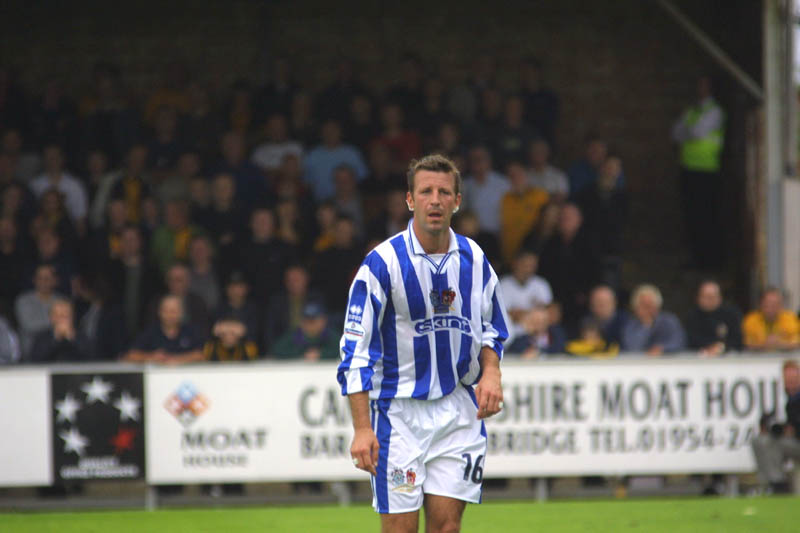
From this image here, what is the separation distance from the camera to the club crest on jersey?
4715 millimetres

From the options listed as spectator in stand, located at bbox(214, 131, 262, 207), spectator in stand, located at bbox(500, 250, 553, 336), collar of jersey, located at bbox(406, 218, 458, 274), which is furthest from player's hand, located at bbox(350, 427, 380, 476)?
spectator in stand, located at bbox(214, 131, 262, 207)

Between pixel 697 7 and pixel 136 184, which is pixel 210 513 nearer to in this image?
pixel 136 184

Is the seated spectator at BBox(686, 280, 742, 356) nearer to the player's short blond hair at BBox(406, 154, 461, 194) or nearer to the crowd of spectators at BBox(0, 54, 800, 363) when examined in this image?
the crowd of spectators at BBox(0, 54, 800, 363)

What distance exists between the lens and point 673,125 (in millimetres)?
15039

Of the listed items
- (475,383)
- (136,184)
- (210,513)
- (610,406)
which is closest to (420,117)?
(136,184)

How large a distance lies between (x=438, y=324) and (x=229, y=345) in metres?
5.86

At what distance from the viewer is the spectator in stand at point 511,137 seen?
42.0 ft

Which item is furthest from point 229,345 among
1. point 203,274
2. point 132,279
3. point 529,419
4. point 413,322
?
point 413,322

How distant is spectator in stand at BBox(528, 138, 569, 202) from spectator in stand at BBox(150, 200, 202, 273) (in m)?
3.51

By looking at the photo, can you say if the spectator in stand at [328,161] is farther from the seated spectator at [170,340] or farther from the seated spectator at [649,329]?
the seated spectator at [649,329]

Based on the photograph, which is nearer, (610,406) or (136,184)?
(610,406)

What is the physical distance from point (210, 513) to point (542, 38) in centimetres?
807

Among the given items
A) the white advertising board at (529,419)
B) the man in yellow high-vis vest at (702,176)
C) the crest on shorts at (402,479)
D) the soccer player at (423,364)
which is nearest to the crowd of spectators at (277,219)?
the white advertising board at (529,419)

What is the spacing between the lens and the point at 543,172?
12.7 m
